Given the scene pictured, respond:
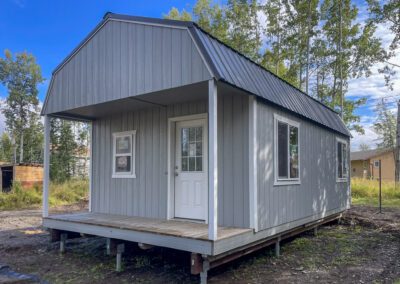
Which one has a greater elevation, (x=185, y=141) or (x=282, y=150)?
(x=185, y=141)

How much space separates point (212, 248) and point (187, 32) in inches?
106

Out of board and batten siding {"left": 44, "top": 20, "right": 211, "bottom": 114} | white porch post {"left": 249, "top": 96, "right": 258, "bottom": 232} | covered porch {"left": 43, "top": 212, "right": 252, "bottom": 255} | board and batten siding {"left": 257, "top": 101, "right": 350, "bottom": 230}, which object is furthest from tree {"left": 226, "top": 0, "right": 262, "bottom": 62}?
covered porch {"left": 43, "top": 212, "right": 252, "bottom": 255}

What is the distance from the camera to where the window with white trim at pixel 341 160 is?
8.84 meters

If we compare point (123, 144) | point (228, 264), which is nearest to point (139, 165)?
point (123, 144)

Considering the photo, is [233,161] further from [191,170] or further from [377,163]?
[377,163]

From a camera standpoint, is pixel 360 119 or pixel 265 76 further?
pixel 360 119

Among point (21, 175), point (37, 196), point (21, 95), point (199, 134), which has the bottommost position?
point (37, 196)

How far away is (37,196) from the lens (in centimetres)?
1255

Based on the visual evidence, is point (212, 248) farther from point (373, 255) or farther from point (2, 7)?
point (2, 7)

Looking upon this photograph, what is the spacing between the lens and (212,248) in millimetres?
3564

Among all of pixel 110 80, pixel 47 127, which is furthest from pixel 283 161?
pixel 47 127

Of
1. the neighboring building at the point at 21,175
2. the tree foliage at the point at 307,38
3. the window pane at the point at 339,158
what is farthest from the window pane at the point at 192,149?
the tree foliage at the point at 307,38

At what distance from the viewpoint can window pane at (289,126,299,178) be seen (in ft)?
19.3

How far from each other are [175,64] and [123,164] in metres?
2.96
